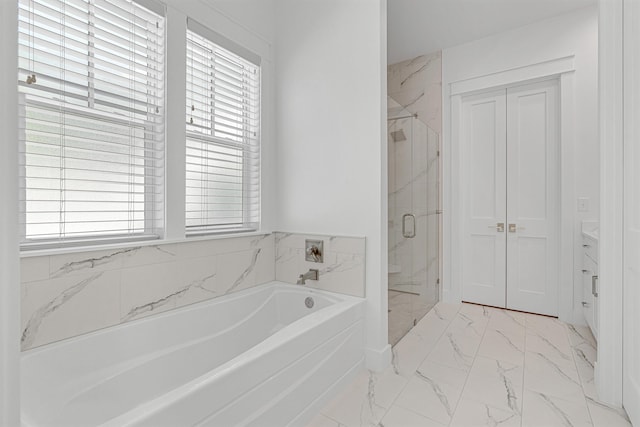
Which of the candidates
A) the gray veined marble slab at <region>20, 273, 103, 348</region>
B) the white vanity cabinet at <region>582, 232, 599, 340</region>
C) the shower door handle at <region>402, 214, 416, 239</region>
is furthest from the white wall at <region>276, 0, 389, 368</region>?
the white vanity cabinet at <region>582, 232, 599, 340</region>

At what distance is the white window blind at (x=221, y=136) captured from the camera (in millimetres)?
2004

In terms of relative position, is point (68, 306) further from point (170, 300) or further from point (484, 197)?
point (484, 197)

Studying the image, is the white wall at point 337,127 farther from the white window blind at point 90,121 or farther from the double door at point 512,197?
the double door at point 512,197

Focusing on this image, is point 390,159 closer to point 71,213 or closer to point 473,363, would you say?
point 473,363

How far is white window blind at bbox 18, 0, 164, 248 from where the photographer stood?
137 cm

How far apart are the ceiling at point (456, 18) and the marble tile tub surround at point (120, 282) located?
7.88 ft

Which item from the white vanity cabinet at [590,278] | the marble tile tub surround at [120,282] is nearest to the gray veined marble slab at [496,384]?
the white vanity cabinet at [590,278]

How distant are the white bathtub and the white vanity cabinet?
5.41 feet

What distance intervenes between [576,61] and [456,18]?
3.49 feet

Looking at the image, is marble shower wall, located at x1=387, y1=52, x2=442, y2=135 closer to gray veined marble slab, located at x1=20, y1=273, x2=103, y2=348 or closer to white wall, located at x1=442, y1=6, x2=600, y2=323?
white wall, located at x1=442, y1=6, x2=600, y2=323

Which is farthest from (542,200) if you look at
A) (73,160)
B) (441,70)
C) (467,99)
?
(73,160)

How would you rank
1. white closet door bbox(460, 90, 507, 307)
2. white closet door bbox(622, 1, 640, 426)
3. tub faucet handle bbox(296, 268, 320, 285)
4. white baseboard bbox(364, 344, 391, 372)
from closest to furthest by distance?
1. white closet door bbox(622, 1, 640, 426)
2. white baseboard bbox(364, 344, 391, 372)
3. tub faucet handle bbox(296, 268, 320, 285)
4. white closet door bbox(460, 90, 507, 307)

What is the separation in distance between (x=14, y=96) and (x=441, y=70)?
3615 millimetres

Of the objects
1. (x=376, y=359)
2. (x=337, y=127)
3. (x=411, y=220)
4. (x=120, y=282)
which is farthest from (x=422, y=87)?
(x=120, y=282)
